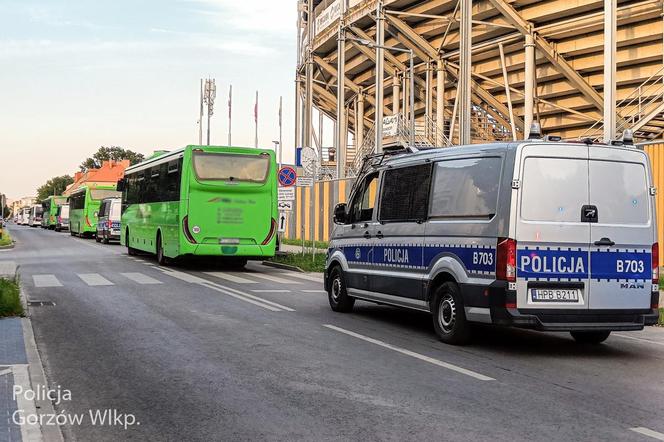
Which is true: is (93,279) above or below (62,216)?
below

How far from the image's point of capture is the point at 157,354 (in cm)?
818

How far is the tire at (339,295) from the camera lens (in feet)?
39.7

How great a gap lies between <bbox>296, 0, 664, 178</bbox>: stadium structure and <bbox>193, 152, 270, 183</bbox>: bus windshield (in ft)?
22.6

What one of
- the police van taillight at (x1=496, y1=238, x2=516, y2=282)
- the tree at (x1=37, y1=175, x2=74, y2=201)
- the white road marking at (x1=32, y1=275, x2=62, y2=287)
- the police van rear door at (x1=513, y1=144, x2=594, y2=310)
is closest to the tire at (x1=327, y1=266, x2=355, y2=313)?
the police van taillight at (x1=496, y1=238, x2=516, y2=282)

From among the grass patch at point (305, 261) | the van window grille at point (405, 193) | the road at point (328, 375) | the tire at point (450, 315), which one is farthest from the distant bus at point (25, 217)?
the tire at point (450, 315)

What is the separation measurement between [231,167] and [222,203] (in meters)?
0.96

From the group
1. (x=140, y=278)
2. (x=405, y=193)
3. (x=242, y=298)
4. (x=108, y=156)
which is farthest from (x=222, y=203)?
(x=108, y=156)

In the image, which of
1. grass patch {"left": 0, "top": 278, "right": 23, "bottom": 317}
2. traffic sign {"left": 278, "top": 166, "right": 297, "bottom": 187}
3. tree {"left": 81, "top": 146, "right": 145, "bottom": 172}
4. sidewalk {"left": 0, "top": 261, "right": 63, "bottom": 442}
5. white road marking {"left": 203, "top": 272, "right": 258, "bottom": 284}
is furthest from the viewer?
tree {"left": 81, "top": 146, "right": 145, "bottom": 172}

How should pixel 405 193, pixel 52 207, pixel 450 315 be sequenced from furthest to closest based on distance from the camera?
pixel 52 207 → pixel 405 193 → pixel 450 315

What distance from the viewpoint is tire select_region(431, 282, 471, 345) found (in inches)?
354

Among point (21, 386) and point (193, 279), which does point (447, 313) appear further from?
point (193, 279)

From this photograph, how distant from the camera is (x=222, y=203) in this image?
20.7 meters

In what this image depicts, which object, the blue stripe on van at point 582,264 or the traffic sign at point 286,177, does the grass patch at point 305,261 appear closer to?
the traffic sign at point 286,177

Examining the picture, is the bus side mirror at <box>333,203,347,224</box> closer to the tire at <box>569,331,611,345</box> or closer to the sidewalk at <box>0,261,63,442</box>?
the tire at <box>569,331,611,345</box>
